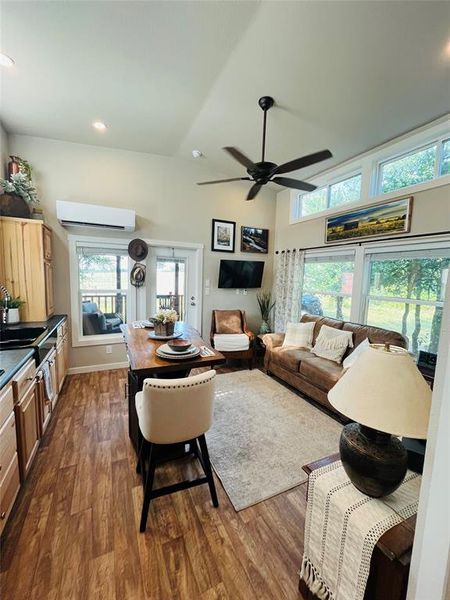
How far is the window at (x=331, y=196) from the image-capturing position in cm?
370

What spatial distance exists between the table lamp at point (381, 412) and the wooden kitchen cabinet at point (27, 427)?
1.99 m

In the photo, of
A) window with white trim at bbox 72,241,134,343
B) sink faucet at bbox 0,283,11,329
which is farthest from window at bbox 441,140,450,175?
sink faucet at bbox 0,283,11,329

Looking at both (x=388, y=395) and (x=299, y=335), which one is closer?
(x=388, y=395)

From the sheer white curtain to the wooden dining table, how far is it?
2.44 metres

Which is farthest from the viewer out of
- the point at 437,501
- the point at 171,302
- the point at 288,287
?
the point at 288,287

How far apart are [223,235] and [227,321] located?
1581 millimetres

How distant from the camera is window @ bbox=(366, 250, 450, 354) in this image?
2.78 meters

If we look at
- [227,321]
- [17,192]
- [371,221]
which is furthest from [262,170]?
[17,192]

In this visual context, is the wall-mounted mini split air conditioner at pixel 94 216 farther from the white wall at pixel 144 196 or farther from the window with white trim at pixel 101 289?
the window with white trim at pixel 101 289

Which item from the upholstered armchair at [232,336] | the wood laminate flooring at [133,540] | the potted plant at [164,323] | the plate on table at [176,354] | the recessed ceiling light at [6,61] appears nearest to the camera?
the wood laminate flooring at [133,540]

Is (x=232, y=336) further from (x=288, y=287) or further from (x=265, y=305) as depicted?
(x=288, y=287)

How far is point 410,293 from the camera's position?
3.01 meters

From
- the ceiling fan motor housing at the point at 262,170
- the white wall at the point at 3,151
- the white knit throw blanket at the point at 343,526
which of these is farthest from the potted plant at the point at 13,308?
the white knit throw blanket at the point at 343,526

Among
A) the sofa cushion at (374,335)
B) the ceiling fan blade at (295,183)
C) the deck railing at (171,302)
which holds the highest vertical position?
the ceiling fan blade at (295,183)
